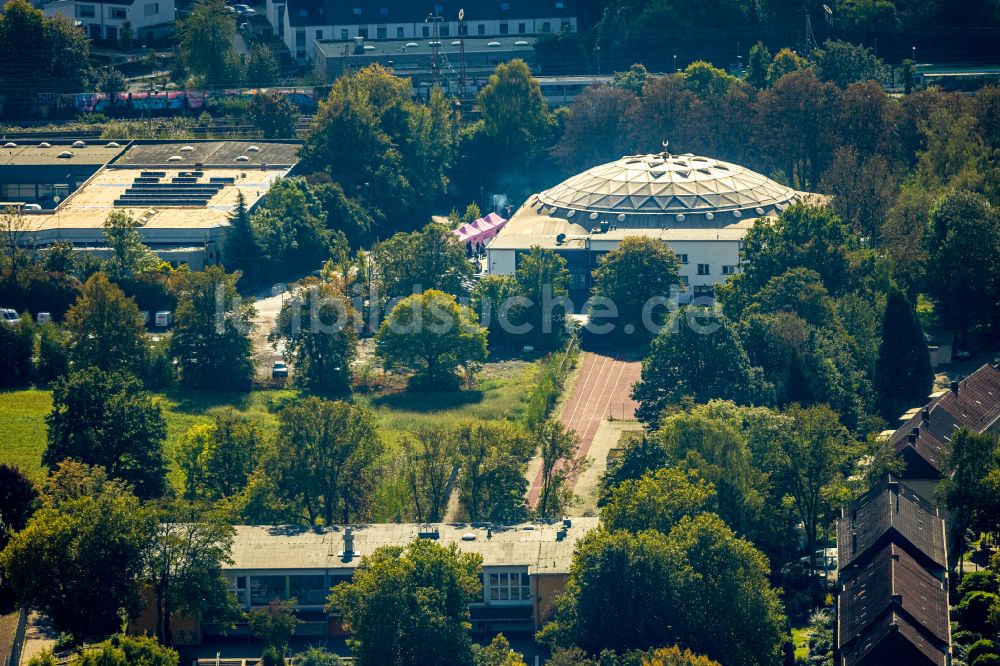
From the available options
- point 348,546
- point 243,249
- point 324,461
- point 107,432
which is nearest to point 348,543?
point 348,546

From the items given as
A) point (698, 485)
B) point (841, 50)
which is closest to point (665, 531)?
point (698, 485)

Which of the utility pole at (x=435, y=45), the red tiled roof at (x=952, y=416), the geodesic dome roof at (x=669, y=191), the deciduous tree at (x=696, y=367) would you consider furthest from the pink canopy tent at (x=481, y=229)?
the red tiled roof at (x=952, y=416)

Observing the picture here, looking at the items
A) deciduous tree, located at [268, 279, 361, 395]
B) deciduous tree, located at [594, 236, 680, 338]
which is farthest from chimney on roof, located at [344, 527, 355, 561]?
deciduous tree, located at [594, 236, 680, 338]

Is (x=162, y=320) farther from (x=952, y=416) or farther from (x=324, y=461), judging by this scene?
(x=952, y=416)

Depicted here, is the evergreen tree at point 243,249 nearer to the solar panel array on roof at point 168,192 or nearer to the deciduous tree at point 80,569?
the solar panel array on roof at point 168,192

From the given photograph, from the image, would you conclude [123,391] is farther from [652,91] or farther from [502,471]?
[652,91]

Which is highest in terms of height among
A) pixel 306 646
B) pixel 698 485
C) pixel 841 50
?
pixel 841 50

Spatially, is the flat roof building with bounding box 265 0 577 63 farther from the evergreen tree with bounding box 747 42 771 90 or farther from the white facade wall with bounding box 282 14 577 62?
the evergreen tree with bounding box 747 42 771 90
